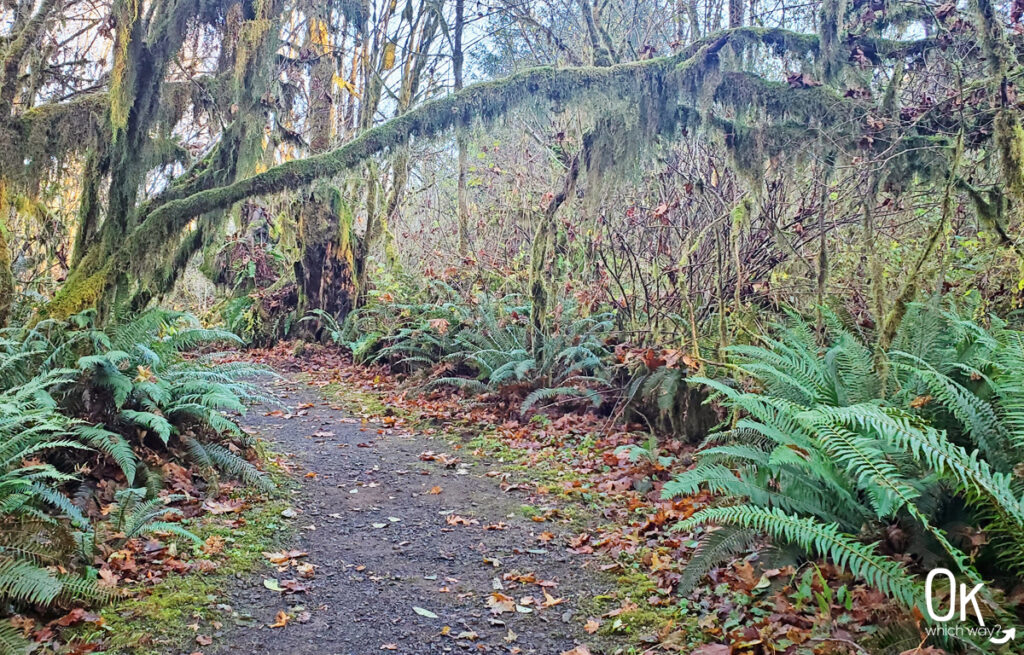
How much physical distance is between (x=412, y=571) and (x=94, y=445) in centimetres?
262

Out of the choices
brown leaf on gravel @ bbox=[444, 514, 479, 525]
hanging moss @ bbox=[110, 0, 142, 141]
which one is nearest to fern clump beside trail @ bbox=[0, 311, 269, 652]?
brown leaf on gravel @ bbox=[444, 514, 479, 525]

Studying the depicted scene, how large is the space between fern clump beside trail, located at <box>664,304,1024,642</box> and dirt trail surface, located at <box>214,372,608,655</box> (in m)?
0.96

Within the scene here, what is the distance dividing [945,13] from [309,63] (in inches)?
451

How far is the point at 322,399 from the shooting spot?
9.59 metres

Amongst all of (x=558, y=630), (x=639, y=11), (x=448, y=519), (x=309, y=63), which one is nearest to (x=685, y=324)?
(x=448, y=519)

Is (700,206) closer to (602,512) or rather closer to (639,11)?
(602,512)

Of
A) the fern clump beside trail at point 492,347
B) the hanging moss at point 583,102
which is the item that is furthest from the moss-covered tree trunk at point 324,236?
the hanging moss at point 583,102

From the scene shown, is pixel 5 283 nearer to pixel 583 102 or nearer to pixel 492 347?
pixel 492 347

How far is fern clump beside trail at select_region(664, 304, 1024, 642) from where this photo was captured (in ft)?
9.56

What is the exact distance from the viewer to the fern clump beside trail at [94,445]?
136 inches

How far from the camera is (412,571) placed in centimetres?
434

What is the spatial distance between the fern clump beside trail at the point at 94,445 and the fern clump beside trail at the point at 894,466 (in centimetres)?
338

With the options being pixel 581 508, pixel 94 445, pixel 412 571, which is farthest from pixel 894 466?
pixel 94 445

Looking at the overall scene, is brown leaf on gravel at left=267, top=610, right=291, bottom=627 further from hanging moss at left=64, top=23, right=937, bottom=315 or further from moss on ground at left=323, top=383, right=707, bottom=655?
hanging moss at left=64, top=23, right=937, bottom=315
